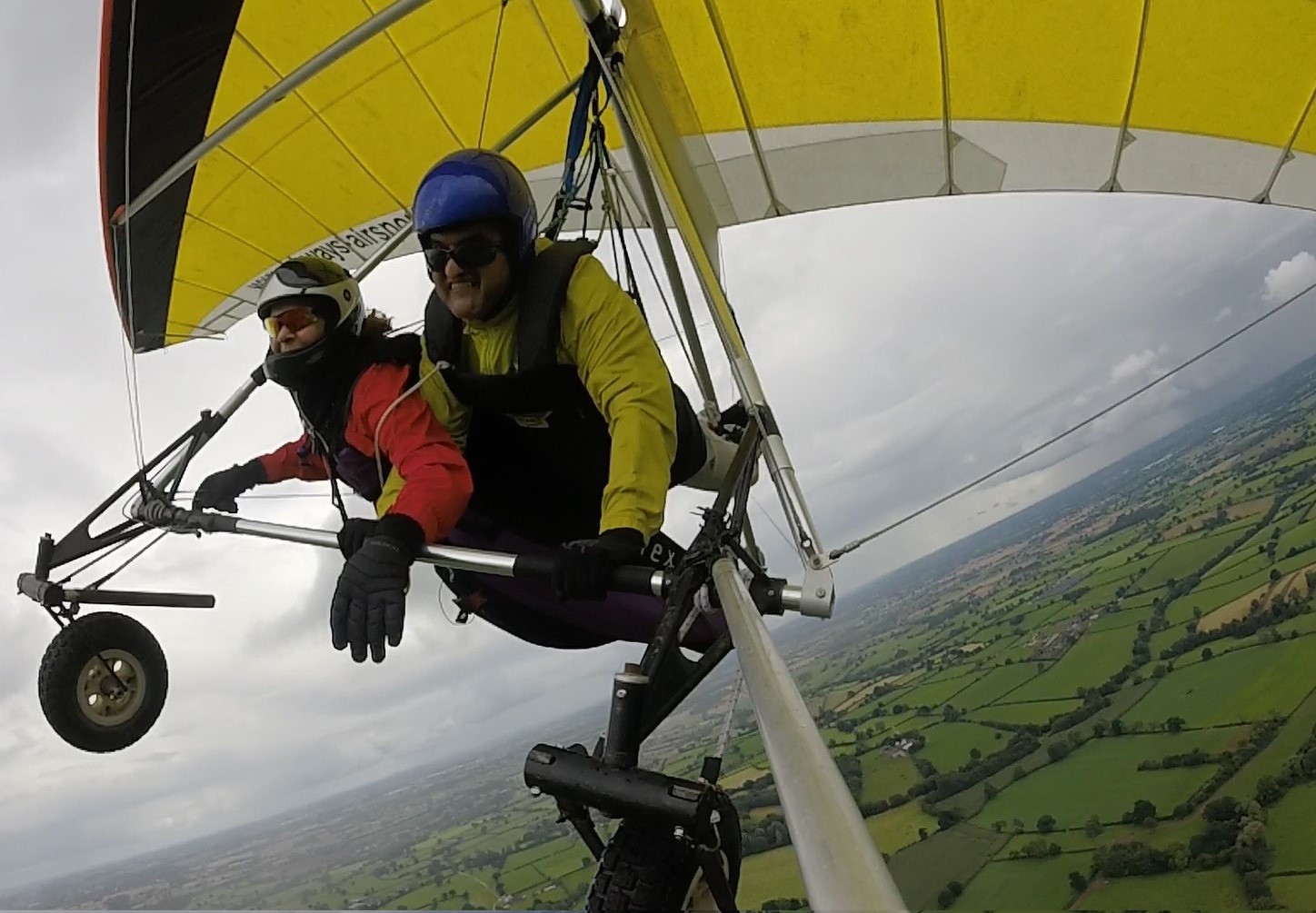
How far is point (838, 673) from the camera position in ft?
71.6

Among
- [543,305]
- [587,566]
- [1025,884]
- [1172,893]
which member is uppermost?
[543,305]

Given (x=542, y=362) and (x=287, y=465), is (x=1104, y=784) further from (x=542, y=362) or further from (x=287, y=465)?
(x=542, y=362)

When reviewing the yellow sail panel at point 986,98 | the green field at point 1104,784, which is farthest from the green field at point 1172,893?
the yellow sail panel at point 986,98

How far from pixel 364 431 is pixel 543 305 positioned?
23.4 inches

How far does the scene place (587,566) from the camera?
56.0 inches

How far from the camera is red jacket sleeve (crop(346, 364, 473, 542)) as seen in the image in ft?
5.76

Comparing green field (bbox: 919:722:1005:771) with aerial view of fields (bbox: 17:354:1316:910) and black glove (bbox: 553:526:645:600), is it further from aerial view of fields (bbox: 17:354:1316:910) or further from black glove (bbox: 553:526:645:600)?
black glove (bbox: 553:526:645:600)

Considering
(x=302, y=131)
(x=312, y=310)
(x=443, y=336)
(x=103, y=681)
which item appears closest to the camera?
(x=443, y=336)

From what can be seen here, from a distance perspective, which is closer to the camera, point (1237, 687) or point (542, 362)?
point (542, 362)

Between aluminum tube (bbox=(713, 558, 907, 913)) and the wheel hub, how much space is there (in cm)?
348

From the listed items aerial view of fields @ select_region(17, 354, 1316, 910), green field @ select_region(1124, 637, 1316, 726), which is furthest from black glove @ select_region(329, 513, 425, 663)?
green field @ select_region(1124, 637, 1316, 726)

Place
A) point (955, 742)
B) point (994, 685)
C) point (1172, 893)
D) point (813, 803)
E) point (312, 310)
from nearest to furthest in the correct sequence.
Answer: point (813, 803) → point (312, 310) → point (1172, 893) → point (955, 742) → point (994, 685)

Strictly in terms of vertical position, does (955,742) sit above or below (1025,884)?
above

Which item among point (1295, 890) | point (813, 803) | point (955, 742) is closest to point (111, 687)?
point (813, 803)
